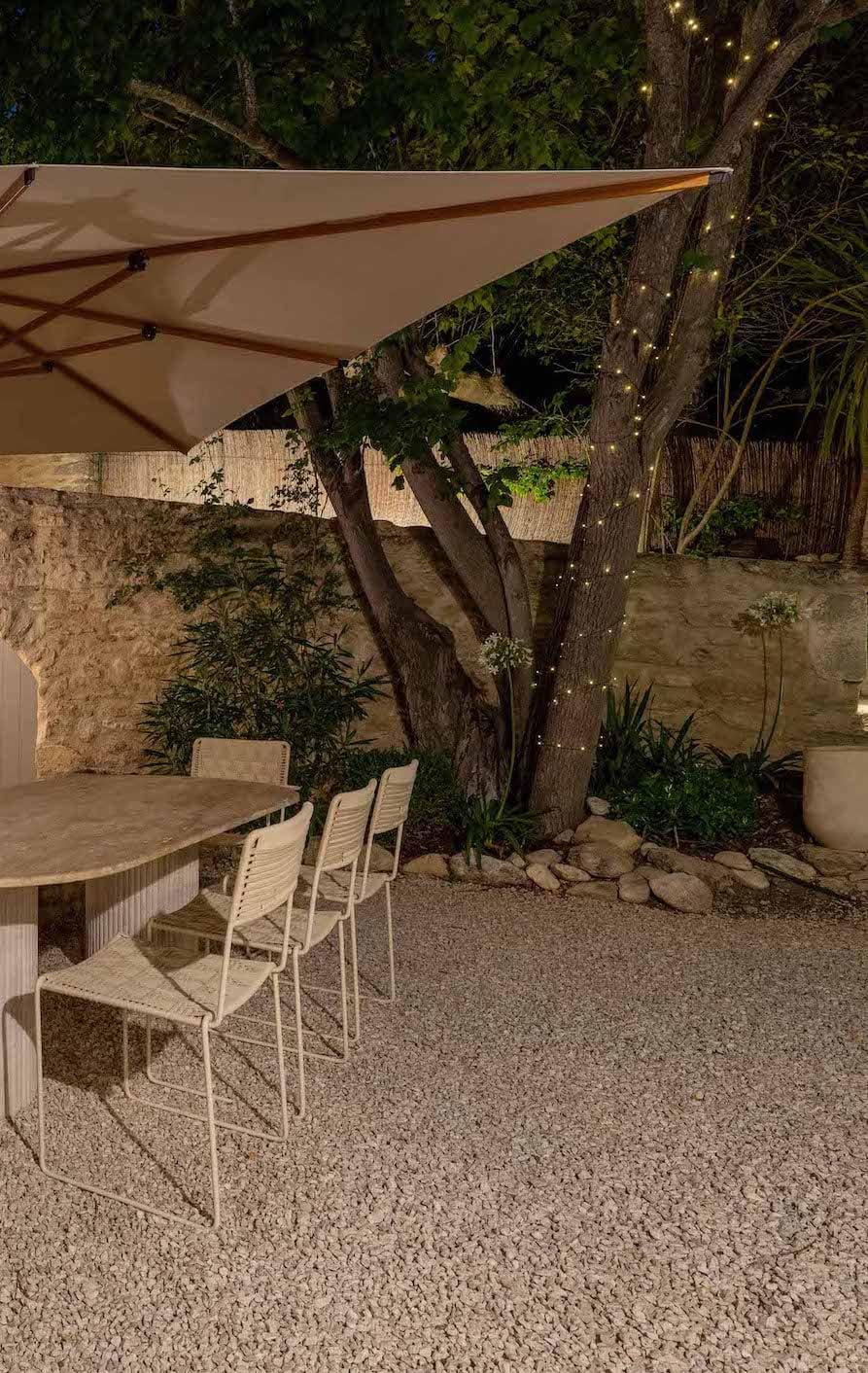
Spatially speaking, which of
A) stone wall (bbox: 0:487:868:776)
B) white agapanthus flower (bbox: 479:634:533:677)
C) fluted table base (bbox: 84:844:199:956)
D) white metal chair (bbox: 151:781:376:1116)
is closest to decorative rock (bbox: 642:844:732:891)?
white agapanthus flower (bbox: 479:634:533:677)

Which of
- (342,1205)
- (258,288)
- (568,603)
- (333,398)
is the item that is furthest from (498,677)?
(342,1205)

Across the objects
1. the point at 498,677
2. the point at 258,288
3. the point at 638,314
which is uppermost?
the point at 638,314

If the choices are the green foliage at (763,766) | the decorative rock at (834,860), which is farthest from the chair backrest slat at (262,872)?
the green foliage at (763,766)

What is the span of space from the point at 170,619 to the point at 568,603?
2445mm

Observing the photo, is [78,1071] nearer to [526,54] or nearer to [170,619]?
[170,619]

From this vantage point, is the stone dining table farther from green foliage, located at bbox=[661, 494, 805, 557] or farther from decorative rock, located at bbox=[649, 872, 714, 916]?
green foliage, located at bbox=[661, 494, 805, 557]

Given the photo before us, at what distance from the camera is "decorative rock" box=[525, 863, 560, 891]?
4672mm

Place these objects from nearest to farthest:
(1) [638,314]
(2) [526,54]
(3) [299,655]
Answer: (2) [526,54]
(1) [638,314]
(3) [299,655]

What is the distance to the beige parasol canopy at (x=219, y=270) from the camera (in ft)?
6.61

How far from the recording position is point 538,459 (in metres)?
7.90

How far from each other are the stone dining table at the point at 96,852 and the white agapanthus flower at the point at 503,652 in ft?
6.77

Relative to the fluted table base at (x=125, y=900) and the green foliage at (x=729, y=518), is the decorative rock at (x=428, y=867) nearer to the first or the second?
the fluted table base at (x=125, y=900)

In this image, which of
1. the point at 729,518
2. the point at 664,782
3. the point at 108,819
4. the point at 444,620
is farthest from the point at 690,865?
the point at 729,518

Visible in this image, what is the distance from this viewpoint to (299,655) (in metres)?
5.88
